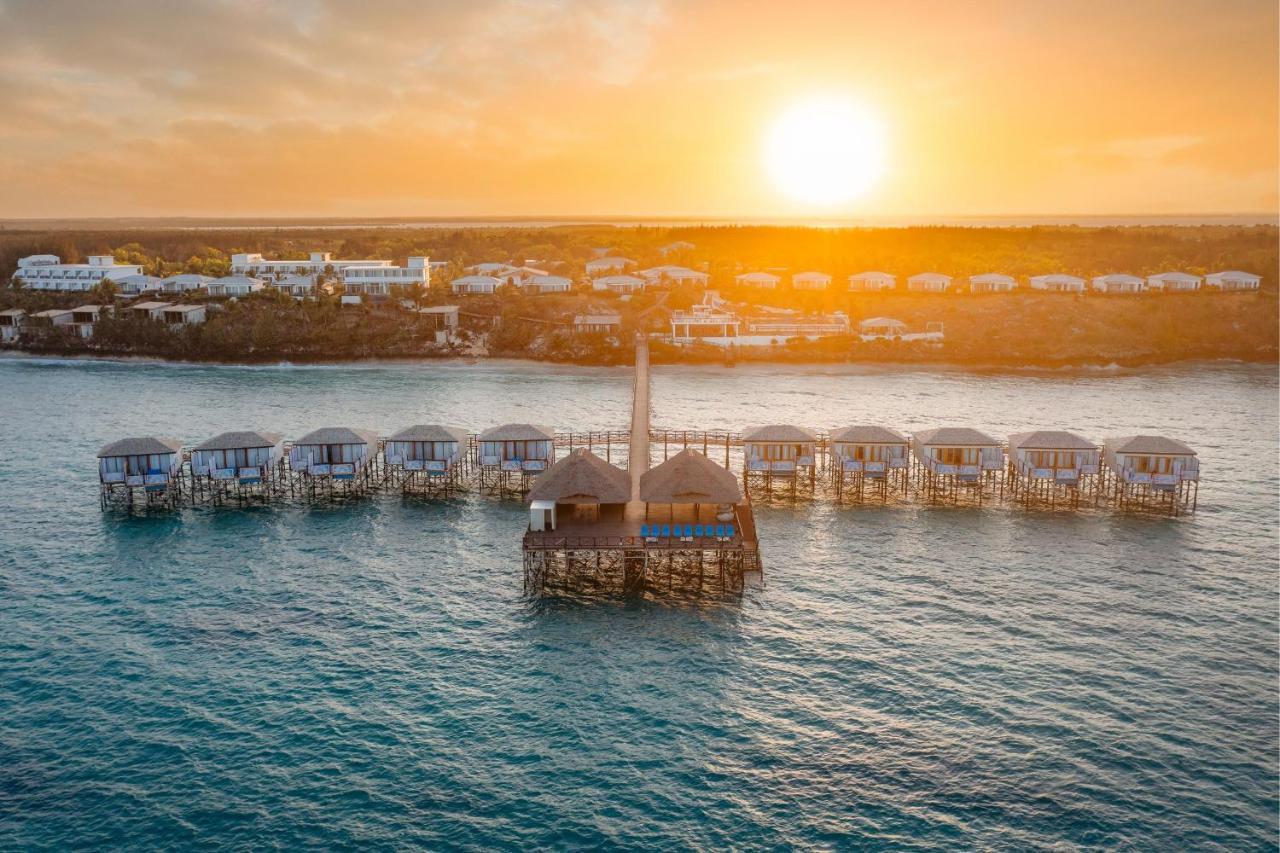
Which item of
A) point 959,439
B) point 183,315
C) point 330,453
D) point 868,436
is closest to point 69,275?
point 183,315

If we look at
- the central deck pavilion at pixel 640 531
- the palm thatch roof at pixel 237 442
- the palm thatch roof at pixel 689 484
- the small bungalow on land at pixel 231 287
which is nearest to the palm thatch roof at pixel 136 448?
the palm thatch roof at pixel 237 442

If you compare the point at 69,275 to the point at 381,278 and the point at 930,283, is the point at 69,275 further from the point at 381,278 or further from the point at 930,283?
the point at 930,283

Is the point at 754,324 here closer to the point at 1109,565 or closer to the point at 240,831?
the point at 1109,565

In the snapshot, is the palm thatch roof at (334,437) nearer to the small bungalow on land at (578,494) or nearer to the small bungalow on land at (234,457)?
the small bungalow on land at (234,457)

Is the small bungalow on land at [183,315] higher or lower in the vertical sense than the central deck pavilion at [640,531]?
higher

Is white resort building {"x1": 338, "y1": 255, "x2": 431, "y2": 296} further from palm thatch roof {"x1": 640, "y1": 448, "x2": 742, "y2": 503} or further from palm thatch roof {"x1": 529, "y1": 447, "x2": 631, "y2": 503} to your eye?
palm thatch roof {"x1": 640, "y1": 448, "x2": 742, "y2": 503}

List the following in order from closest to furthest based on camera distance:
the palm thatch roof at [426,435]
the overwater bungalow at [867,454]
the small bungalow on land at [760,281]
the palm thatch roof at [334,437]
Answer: the palm thatch roof at [334,437] < the overwater bungalow at [867,454] < the palm thatch roof at [426,435] < the small bungalow on land at [760,281]
